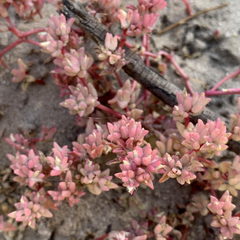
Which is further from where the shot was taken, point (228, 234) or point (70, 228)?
point (70, 228)

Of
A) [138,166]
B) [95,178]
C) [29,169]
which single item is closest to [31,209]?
[29,169]

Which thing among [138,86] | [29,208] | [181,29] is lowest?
[29,208]

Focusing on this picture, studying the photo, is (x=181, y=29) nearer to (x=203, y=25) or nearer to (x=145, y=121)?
(x=203, y=25)

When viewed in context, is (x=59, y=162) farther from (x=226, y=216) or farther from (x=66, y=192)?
(x=226, y=216)

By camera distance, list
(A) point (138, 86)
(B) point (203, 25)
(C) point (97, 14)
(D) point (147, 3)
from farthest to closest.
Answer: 1. (B) point (203, 25)
2. (A) point (138, 86)
3. (C) point (97, 14)
4. (D) point (147, 3)

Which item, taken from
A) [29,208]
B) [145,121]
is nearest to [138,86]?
[145,121]

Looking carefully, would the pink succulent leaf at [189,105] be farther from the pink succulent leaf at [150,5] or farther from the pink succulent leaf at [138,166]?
the pink succulent leaf at [150,5]
